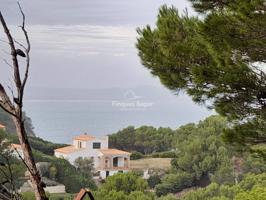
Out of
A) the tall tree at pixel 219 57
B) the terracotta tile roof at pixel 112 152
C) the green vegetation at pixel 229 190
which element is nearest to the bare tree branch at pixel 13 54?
the tall tree at pixel 219 57

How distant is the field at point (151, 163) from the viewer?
28211 millimetres

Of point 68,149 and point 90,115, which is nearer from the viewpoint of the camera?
point 68,149

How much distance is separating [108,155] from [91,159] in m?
0.96

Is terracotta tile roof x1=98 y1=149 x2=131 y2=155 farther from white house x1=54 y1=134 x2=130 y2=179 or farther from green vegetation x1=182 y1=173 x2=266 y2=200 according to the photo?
green vegetation x1=182 y1=173 x2=266 y2=200

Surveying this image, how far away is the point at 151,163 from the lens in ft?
95.8

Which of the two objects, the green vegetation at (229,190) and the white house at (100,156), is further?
the white house at (100,156)

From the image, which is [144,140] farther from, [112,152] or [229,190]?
[229,190]

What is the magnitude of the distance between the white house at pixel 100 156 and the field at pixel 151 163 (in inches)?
21.5

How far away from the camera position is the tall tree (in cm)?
368

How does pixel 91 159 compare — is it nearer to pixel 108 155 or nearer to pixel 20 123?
pixel 108 155

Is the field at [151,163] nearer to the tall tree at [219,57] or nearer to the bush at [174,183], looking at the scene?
the bush at [174,183]

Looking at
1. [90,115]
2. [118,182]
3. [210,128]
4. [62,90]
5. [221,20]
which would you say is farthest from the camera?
[62,90]

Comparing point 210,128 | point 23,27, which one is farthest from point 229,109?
point 210,128

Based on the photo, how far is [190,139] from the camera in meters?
26.9
